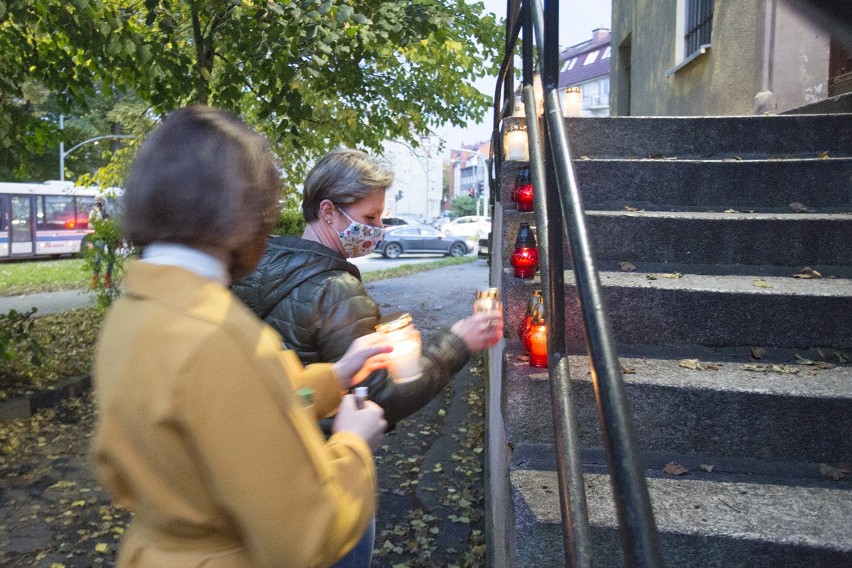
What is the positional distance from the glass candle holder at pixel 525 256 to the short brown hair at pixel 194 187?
212 centimetres

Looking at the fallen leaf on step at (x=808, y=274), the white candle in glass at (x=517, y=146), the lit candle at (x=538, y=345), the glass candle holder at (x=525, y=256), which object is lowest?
the lit candle at (x=538, y=345)

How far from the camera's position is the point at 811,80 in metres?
5.84

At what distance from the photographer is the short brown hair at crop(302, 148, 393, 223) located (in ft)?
7.56

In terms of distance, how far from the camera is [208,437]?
1.04 metres

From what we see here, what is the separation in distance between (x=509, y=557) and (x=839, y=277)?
2.11 meters

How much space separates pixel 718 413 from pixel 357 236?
55.3 inches

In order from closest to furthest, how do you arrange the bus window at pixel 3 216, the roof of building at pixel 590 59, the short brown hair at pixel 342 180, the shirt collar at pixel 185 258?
1. the shirt collar at pixel 185 258
2. the short brown hair at pixel 342 180
3. the bus window at pixel 3 216
4. the roof of building at pixel 590 59

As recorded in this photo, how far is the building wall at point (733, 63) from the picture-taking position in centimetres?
591

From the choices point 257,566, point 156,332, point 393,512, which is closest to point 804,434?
point 257,566

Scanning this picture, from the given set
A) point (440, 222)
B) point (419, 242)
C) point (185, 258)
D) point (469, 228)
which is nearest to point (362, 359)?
point (185, 258)

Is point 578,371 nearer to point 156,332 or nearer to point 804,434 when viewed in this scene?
point 804,434

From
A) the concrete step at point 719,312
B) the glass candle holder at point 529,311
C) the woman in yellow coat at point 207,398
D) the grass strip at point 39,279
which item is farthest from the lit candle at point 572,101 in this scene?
the grass strip at point 39,279

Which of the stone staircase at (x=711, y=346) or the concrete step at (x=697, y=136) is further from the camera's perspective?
the concrete step at (x=697, y=136)

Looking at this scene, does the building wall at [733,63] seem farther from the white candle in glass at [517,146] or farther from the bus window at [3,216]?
the bus window at [3,216]
